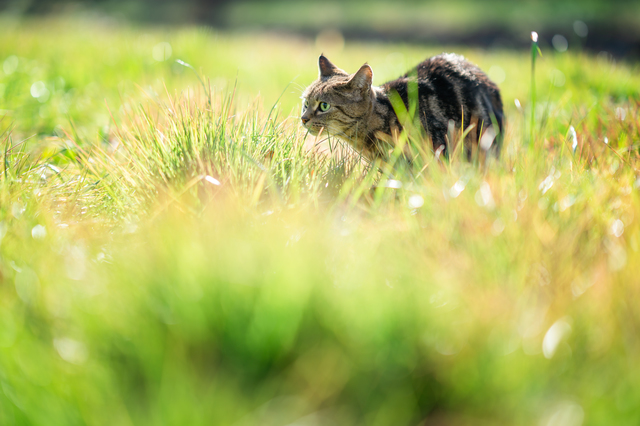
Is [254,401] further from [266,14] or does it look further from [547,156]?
[266,14]

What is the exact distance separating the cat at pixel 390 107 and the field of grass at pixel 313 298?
685 millimetres

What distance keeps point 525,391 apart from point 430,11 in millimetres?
12382

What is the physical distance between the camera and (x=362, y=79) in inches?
80.4

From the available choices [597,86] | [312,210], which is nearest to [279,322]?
[312,210]

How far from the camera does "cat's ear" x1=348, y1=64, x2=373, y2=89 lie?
79.0 inches

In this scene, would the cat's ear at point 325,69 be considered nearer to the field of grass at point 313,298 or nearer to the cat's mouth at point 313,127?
the cat's mouth at point 313,127

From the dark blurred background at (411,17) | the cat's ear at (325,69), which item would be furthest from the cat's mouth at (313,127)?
the dark blurred background at (411,17)

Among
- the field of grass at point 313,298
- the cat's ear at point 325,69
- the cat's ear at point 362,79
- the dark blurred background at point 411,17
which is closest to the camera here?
the field of grass at point 313,298

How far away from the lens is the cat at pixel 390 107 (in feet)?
6.72

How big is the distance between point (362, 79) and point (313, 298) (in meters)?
1.52

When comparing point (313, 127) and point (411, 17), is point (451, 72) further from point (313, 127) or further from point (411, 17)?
point (411, 17)

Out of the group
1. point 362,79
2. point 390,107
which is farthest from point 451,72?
point 362,79

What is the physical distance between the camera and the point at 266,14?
13.3m

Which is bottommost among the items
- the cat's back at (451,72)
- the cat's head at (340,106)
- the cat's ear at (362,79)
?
the cat's head at (340,106)
